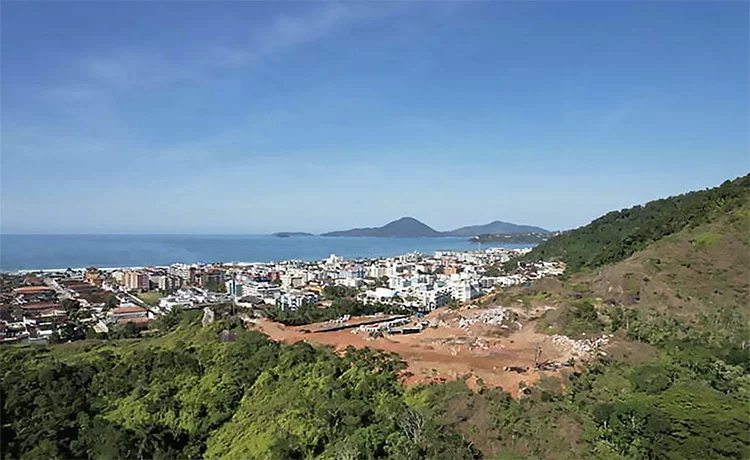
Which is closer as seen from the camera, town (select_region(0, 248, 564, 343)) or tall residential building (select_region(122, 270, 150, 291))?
town (select_region(0, 248, 564, 343))

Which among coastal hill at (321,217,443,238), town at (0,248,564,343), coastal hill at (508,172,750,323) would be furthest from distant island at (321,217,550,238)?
coastal hill at (508,172,750,323)

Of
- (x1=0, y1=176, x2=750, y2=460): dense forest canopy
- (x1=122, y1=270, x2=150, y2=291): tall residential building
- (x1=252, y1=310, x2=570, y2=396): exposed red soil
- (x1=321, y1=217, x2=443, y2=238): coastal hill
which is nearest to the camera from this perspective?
(x1=0, y1=176, x2=750, y2=460): dense forest canopy

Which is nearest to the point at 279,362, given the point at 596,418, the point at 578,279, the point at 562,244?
the point at 596,418

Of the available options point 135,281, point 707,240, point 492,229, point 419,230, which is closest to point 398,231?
point 419,230

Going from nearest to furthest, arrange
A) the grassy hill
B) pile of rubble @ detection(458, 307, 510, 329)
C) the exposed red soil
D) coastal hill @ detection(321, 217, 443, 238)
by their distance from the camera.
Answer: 1. the exposed red soil
2. the grassy hill
3. pile of rubble @ detection(458, 307, 510, 329)
4. coastal hill @ detection(321, 217, 443, 238)

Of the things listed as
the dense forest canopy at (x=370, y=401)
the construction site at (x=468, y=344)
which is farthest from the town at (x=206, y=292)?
the dense forest canopy at (x=370, y=401)

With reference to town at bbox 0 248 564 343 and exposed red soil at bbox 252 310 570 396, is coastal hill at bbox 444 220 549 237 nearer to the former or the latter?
town at bbox 0 248 564 343

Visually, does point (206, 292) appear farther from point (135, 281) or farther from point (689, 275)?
point (689, 275)

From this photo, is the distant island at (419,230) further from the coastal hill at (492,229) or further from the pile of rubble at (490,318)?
the pile of rubble at (490,318)

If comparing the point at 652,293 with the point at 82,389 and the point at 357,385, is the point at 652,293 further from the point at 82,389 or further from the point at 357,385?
the point at 82,389
